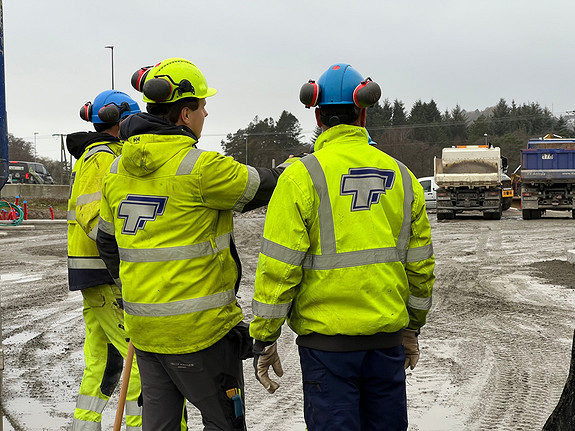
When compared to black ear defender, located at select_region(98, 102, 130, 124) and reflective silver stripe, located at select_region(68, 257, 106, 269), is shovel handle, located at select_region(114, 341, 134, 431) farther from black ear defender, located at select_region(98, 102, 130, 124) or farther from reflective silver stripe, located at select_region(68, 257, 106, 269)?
black ear defender, located at select_region(98, 102, 130, 124)

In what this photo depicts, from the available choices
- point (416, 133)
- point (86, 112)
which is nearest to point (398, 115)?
point (416, 133)

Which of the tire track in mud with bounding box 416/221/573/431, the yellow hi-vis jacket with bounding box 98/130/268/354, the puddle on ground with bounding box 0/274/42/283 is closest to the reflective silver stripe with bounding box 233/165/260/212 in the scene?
the yellow hi-vis jacket with bounding box 98/130/268/354

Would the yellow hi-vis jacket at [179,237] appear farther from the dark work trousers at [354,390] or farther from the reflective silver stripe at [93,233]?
the reflective silver stripe at [93,233]

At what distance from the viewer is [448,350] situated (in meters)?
7.30

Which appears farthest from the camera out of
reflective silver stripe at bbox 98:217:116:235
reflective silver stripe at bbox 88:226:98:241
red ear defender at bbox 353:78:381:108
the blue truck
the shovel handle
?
the blue truck

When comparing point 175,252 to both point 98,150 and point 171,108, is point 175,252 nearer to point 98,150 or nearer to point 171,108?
point 171,108

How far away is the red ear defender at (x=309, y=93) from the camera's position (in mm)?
3254

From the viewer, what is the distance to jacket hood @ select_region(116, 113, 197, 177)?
3338 millimetres

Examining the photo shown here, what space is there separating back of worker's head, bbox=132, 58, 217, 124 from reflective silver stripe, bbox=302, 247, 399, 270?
1002mm

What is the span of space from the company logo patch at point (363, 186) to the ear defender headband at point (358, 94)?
1.00 ft

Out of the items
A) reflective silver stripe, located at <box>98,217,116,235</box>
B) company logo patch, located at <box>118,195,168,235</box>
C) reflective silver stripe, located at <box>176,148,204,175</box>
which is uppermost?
→ reflective silver stripe, located at <box>176,148,204,175</box>

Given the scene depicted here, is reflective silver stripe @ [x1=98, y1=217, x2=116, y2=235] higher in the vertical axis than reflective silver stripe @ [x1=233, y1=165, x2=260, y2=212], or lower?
lower

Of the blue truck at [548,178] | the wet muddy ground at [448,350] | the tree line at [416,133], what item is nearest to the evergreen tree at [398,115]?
the tree line at [416,133]

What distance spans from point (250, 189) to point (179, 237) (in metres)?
0.39
